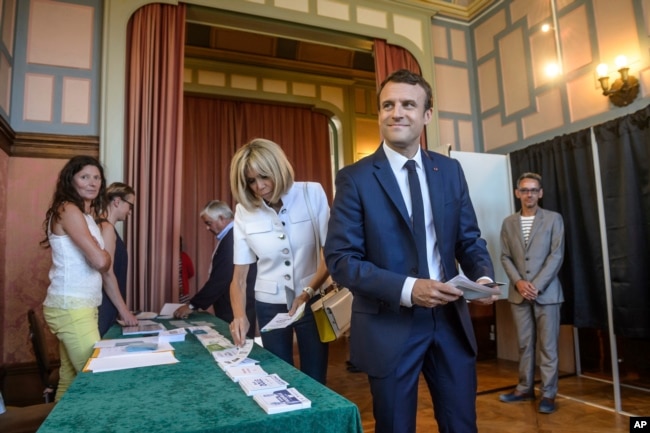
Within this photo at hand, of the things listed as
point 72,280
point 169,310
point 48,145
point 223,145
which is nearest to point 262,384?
point 72,280

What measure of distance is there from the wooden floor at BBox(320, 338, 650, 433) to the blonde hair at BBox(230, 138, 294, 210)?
1858 millimetres

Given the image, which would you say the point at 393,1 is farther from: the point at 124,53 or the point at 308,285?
the point at 308,285

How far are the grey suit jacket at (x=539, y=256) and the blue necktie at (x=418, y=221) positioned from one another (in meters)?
2.49

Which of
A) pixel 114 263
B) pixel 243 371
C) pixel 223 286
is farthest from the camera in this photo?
pixel 223 286

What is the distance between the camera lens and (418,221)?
4.36 ft

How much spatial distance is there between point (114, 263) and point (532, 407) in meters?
3.06

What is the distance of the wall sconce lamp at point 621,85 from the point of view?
138 inches

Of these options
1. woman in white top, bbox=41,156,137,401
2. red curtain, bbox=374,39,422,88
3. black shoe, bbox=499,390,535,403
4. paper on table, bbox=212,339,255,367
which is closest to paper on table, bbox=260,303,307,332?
paper on table, bbox=212,339,255,367

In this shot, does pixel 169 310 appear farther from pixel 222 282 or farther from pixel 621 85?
pixel 621 85

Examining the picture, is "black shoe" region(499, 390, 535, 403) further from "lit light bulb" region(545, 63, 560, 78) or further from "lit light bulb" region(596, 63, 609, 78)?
"lit light bulb" region(545, 63, 560, 78)

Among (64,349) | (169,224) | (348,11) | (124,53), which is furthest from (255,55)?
(64,349)

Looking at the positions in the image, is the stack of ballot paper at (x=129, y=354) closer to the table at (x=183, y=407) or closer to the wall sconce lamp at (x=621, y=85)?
the table at (x=183, y=407)

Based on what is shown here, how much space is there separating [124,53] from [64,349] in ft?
8.95

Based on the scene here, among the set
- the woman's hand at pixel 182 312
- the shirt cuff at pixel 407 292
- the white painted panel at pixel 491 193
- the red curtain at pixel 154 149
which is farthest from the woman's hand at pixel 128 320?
the white painted panel at pixel 491 193
